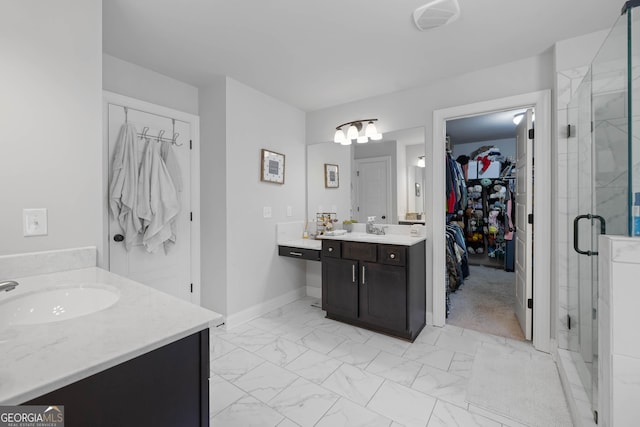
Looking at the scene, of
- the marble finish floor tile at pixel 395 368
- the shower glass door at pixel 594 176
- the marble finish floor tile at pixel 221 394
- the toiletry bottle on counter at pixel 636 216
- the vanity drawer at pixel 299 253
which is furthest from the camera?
the vanity drawer at pixel 299 253

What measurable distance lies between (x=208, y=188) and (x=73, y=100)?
1511mm

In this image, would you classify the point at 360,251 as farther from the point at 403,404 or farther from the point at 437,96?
the point at 437,96

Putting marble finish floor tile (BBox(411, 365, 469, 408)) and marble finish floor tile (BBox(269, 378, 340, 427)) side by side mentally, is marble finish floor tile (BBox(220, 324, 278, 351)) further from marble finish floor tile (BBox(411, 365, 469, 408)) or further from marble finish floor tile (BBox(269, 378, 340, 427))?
marble finish floor tile (BBox(411, 365, 469, 408))

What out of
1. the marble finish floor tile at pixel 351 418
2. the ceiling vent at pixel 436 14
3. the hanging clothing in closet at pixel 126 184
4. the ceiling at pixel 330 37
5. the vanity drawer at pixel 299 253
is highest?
the ceiling at pixel 330 37

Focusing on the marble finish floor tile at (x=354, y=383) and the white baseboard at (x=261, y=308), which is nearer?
the marble finish floor tile at (x=354, y=383)

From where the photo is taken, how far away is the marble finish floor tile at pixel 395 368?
201cm

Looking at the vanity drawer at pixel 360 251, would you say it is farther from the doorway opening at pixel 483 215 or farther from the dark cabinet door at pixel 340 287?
the doorway opening at pixel 483 215

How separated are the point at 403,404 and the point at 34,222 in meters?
2.19

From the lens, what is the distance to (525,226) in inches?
101

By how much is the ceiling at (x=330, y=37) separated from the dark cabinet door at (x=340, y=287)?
6.02 feet

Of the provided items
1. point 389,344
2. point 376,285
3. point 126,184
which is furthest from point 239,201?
point 389,344

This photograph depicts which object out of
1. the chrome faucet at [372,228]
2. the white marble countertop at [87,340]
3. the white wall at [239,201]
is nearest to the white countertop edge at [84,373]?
the white marble countertop at [87,340]

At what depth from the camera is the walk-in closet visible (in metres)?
3.92

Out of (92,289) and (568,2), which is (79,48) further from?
(568,2)
